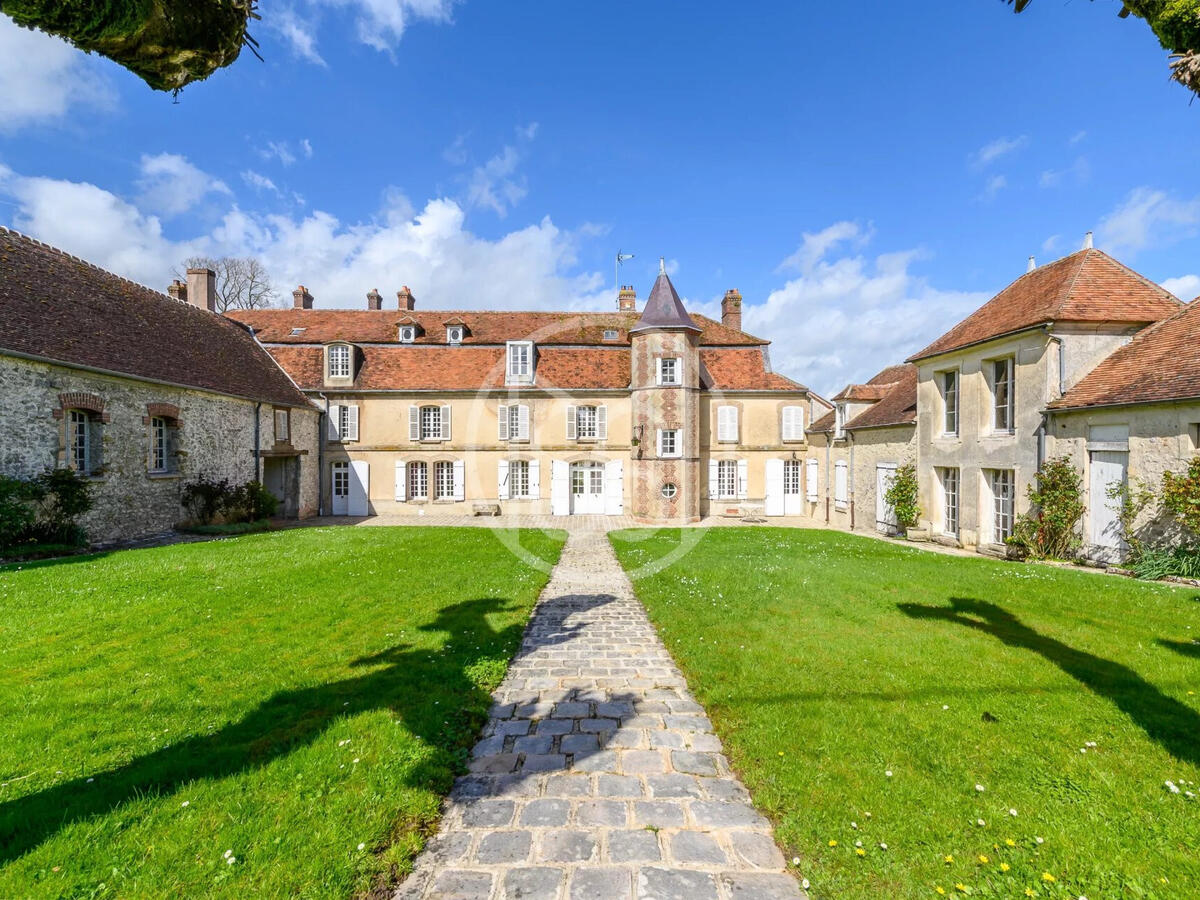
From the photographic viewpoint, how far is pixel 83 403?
12.0 meters

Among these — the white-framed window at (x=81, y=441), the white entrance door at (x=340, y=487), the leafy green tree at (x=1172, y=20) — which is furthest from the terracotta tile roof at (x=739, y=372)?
the white-framed window at (x=81, y=441)

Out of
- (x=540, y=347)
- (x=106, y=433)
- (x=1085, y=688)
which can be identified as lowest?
(x=1085, y=688)

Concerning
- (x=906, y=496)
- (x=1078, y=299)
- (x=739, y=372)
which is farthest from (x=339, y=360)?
(x=1078, y=299)

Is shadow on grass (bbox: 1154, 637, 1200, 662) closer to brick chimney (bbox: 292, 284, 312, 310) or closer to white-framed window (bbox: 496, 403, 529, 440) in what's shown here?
white-framed window (bbox: 496, 403, 529, 440)

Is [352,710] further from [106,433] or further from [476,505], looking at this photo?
[476,505]

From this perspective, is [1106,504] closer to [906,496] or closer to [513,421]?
[906,496]

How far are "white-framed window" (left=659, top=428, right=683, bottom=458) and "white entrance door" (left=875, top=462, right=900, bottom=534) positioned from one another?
663cm

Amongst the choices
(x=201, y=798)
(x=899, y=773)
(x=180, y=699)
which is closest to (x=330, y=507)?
(x=180, y=699)

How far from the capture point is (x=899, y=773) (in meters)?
3.26

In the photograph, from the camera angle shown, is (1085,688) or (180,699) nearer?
(180,699)

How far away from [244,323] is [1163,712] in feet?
89.7

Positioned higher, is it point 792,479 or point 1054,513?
point 792,479

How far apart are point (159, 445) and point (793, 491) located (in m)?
21.2

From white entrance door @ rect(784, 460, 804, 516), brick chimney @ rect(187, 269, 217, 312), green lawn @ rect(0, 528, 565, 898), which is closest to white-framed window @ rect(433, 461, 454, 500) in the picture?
brick chimney @ rect(187, 269, 217, 312)
